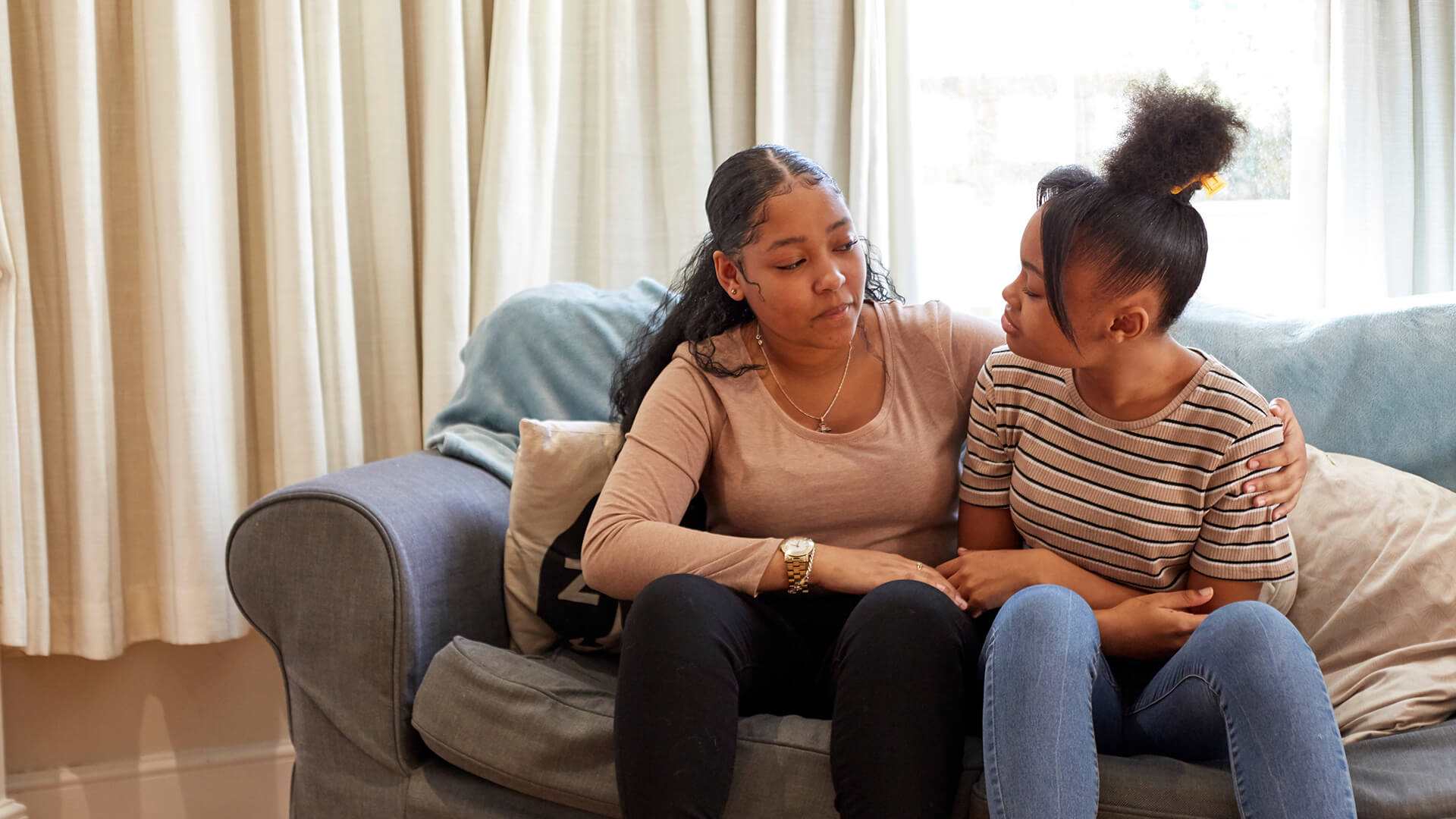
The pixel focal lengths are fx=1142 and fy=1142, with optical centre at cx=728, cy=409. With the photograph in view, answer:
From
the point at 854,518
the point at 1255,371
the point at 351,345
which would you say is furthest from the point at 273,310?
the point at 1255,371

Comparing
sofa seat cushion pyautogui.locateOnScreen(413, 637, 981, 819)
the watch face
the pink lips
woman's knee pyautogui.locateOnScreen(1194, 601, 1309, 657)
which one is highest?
the pink lips

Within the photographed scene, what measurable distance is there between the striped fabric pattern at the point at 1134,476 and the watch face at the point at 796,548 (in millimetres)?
236

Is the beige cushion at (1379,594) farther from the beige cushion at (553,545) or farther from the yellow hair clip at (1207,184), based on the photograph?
the beige cushion at (553,545)

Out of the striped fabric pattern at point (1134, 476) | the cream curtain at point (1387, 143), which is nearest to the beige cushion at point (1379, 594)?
the striped fabric pattern at point (1134, 476)

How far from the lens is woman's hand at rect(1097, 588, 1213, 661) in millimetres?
1243

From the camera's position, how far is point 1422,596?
130 cm

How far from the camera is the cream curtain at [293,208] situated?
1.87m

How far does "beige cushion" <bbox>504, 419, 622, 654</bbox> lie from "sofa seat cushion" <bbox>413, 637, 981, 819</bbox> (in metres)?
0.14

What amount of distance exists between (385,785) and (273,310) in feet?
3.13

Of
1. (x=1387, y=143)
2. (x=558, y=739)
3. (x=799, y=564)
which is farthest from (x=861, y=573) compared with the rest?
(x=1387, y=143)

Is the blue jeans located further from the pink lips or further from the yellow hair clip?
the yellow hair clip

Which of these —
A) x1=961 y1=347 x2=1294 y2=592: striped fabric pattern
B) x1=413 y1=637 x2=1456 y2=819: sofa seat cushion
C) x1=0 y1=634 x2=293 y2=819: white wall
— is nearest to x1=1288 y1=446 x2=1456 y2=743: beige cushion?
x1=413 y1=637 x2=1456 y2=819: sofa seat cushion

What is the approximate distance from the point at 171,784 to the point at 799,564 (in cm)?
148

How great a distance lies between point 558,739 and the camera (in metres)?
1.27
